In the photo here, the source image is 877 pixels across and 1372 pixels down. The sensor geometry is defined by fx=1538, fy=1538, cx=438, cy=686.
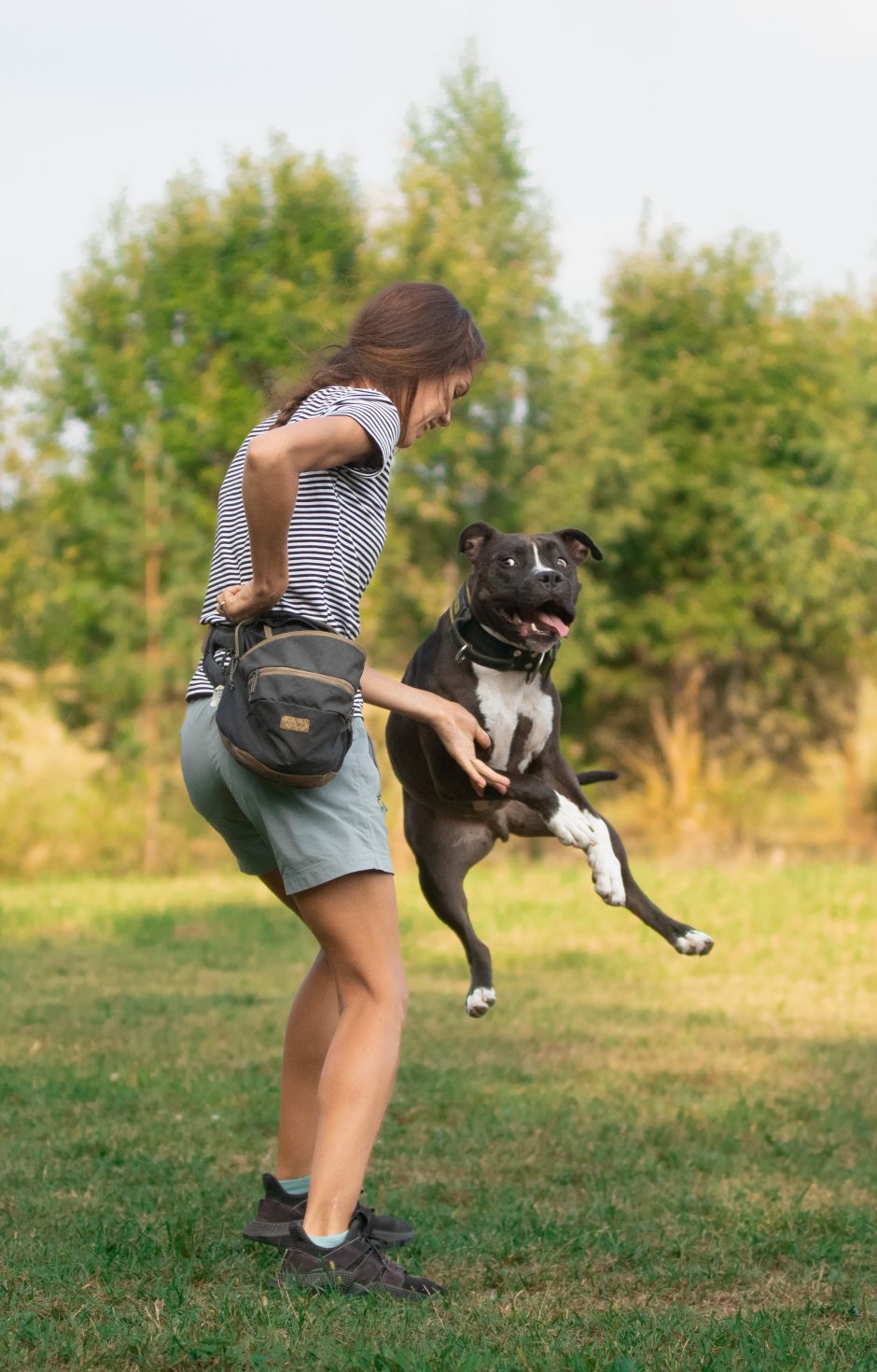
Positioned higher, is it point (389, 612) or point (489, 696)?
point (489, 696)

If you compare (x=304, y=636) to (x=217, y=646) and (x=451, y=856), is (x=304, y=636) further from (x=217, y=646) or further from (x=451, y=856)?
(x=451, y=856)

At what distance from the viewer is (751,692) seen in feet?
93.7

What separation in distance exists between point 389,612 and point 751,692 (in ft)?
25.7

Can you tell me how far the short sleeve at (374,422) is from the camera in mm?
3531

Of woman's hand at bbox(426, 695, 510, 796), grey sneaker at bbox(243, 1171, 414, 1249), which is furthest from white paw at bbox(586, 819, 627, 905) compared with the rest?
grey sneaker at bbox(243, 1171, 414, 1249)

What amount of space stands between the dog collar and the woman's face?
0.84 m

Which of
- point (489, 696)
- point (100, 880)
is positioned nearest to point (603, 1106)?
point (489, 696)

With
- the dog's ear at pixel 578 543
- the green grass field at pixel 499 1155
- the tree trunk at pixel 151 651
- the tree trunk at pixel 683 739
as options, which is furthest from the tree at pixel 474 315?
the dog's ear at pixel 578 543

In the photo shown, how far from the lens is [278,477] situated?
10.8 feet

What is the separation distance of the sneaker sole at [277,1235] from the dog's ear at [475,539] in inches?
79.3

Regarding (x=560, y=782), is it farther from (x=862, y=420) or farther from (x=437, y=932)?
(x=862, y=420)

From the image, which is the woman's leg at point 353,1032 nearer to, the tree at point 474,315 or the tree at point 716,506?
the tree at point 474,315

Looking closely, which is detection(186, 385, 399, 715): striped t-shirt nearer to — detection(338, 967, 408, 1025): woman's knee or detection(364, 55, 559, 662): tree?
detection(338, 967, 408, 1025): woman's knee

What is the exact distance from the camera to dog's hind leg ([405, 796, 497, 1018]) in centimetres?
494
